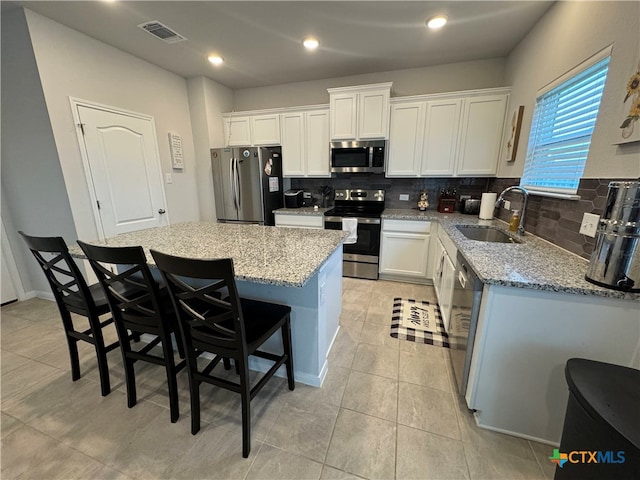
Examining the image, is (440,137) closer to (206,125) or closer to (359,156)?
(359,156)

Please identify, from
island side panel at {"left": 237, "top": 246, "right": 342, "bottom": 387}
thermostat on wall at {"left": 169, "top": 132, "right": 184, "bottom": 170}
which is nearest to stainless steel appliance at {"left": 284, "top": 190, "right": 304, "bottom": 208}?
thermostat on wall at {"left": 169, "top": 132, "right": 184, "bottom": 170}

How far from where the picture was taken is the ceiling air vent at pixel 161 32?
92.2 inches

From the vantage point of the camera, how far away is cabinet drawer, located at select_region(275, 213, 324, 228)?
3479mm

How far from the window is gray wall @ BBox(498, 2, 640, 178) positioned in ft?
0.25

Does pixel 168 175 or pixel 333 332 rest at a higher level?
pixel 168 175

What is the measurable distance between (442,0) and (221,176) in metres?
3.08

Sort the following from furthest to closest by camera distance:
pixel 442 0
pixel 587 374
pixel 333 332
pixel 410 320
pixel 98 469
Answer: pixel 410 320
pixel 333 332
pixel 442 0
pixel 98 469
pixel 587 374

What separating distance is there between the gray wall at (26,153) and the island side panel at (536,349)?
3553 mm

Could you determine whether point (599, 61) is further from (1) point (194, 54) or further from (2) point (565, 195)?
(1) point (194, 54)

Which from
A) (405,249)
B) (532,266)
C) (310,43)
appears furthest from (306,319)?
(310,43)

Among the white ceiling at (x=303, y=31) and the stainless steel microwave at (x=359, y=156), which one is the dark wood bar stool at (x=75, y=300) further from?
the stainless steel microwave at (x=359, y=156)

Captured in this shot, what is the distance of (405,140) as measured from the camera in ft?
10.6

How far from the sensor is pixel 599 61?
1503mm

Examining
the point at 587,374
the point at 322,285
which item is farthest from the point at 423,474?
the point at 322,285
